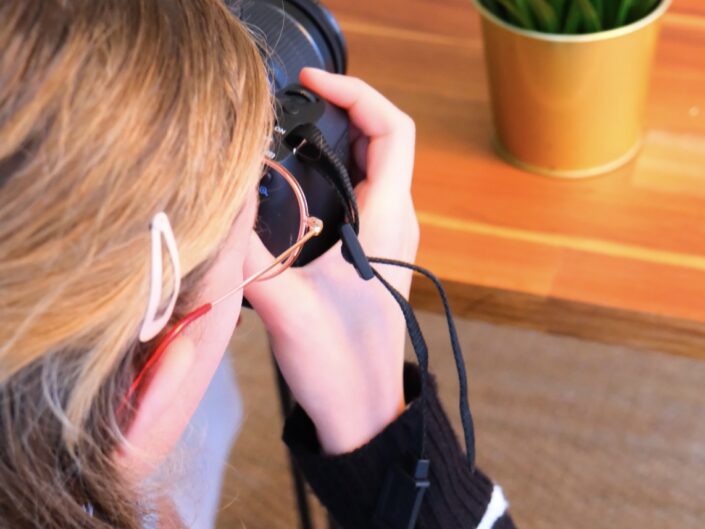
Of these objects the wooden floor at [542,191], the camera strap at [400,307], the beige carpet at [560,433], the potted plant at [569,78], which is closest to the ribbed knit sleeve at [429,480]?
the camera strap at [400,307]

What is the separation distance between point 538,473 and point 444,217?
64 cm

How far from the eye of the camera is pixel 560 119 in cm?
72

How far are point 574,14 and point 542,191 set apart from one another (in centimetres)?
13

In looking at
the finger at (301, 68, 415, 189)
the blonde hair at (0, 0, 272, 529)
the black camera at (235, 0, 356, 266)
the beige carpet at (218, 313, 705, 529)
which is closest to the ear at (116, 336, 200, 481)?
the blonde hair at (0, 0, 272, 529)

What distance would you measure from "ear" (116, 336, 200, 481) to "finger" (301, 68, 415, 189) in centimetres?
22

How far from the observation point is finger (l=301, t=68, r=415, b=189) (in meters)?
0.63

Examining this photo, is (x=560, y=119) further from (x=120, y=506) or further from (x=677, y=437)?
(x=677, y=437)

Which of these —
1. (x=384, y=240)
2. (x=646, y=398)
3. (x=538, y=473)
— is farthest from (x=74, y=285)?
(x=646, y=398)

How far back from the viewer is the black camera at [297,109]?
56cm

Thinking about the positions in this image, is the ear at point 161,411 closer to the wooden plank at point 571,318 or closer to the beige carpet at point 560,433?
the wooden plank at point 571,318

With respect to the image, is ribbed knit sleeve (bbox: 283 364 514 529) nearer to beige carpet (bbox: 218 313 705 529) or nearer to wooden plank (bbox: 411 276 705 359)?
wooden plank (bbox: 411 276 705 359)

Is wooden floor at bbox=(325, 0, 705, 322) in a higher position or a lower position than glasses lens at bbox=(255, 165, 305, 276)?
lower

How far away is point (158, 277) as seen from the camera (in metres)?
0.40

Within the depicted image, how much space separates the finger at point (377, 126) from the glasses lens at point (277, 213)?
91 mm
